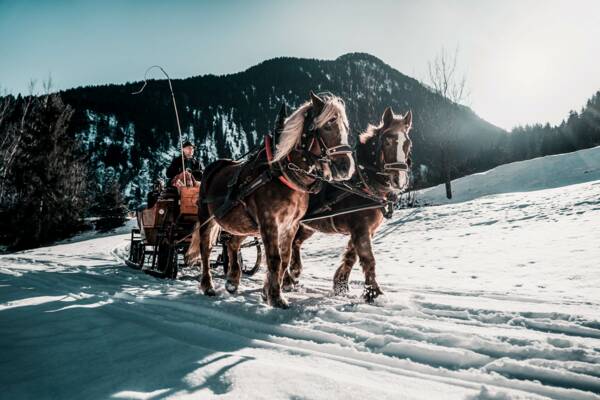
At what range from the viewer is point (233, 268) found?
16.2ft

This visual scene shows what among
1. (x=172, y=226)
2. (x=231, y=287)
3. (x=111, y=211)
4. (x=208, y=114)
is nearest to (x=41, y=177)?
(x=111, y=211)

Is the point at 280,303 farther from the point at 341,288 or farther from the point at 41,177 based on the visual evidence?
the point at 41,177

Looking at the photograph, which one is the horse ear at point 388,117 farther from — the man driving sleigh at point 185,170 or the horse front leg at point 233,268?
the man driving sleigh at point 185,170

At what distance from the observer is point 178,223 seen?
21.2ft

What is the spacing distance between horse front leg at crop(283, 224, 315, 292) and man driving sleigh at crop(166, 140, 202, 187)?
98.3 inches

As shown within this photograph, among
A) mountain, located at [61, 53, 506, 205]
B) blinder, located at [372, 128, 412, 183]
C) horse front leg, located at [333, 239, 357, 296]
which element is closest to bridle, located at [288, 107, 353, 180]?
blinder, located at [372, 128, 412, 183]

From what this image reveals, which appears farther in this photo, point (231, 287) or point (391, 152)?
point (231, 287)

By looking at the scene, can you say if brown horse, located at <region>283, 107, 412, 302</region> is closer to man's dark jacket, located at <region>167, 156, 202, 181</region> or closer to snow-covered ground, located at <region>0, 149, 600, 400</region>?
snow-covered ground, located at <region>0, 149, 600, 400</region>

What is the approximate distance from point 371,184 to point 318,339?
7.89 feet

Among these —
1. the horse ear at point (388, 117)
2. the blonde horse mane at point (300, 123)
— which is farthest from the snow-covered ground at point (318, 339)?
the horse ear at point (388, 117)

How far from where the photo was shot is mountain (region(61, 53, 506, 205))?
9556 cm

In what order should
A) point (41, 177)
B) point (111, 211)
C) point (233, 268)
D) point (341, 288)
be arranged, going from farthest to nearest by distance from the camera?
1. point (111, 211)
2. point (41, 177)
3. point (233, 268)
4. point (341, 288)

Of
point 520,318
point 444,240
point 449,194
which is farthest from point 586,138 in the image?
point 520,318

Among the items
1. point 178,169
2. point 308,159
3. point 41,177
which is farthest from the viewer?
point 41,177
